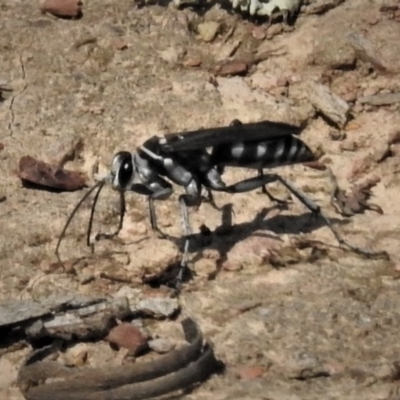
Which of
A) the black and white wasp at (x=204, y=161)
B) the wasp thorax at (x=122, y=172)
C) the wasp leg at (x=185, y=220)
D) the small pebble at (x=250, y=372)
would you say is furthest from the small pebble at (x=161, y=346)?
the wasp thorax at (x=122, y=172)

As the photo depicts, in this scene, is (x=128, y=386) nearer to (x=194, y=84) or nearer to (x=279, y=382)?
(x=279, y=382)

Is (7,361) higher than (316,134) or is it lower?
lower

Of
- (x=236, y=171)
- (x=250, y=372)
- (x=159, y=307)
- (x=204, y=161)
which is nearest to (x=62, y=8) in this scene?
(x=236, y=171)

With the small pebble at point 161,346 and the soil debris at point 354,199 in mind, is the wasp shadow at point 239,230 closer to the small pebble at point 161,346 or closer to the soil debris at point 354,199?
the soil debris at point 354,199

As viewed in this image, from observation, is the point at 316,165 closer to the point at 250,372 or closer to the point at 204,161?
the point at 204,161

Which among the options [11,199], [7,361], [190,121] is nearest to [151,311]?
[7,361]

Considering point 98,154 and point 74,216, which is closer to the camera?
point 74,216

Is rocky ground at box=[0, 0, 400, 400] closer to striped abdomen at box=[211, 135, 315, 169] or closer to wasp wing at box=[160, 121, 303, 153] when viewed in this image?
striped abdomen at box=[211, 135, 315, 169]
